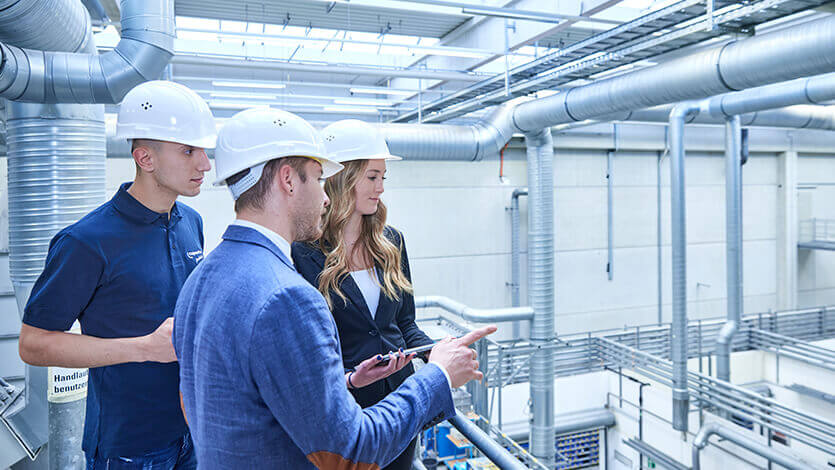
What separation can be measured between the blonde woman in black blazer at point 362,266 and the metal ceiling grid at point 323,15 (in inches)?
139

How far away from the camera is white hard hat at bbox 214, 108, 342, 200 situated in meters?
1.04

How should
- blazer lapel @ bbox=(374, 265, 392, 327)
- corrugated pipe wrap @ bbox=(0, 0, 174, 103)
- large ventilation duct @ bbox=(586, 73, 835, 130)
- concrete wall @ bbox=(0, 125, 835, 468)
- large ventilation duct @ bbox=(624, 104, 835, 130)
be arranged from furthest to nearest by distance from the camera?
concrete wall @ bbox=(0, 125, 835, 468) → large ventilation duct @ bbox=(624, 104, 835, 130) → large ventilation duct @ bbox=(586, 73, 835, 130) → corrugated pipe wrap @ bbox=(0, 0, 174, 103) → blazer lapel @ bbox=(374, 265, 392, 327)

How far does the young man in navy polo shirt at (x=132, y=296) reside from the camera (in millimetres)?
1429

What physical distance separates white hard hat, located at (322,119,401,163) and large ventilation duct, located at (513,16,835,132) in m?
3.50

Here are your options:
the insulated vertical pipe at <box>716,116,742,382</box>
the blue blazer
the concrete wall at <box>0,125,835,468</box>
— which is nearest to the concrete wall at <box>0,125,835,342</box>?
the concrete wall at <box>0,125,835,468</box>

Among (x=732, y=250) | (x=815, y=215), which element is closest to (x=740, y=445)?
(x=732, y=250)

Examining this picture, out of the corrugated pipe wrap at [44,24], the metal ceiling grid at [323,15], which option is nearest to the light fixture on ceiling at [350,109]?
the metal ceiling grid at [323,15]

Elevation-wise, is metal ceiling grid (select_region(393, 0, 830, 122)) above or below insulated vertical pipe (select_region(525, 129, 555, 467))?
above

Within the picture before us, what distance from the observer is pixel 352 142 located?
1741mm

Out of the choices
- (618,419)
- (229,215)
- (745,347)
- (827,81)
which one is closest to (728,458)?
(618,419)

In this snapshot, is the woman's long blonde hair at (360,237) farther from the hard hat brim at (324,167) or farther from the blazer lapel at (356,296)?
the hard hat brim at (324,167)

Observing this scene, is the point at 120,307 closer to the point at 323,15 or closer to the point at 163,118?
the point at 163,118

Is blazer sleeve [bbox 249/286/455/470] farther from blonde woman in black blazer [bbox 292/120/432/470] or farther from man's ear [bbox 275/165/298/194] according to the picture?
blonde woman in black blazer [bbox 292/120/432/470]

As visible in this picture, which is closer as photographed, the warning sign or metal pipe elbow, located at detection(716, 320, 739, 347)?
the warning sign
